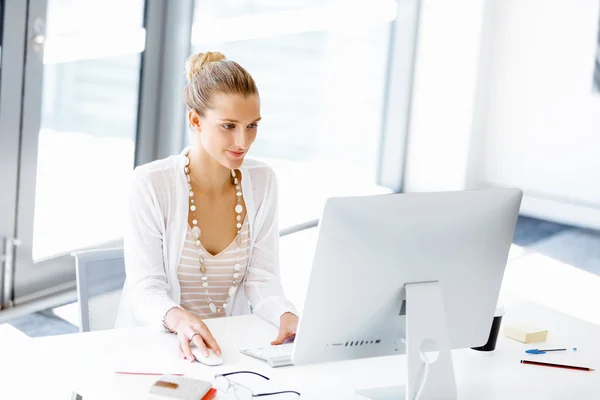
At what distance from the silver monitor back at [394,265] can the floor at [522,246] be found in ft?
5.35

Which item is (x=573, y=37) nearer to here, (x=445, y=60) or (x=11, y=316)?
(x=445, y=60)

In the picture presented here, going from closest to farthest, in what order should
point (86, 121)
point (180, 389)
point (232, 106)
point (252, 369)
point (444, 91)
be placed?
point (180, 389) < point (252, 369) < point (232, 106) < point (86, 121) < point (444, 91)

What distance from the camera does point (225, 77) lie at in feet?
7.50

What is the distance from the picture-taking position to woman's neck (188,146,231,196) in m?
2.37

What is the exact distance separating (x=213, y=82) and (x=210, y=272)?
53cm

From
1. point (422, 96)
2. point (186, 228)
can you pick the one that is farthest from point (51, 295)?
point (422, 96)

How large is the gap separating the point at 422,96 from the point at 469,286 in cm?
473

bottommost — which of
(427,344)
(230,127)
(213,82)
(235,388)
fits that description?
(235,388)

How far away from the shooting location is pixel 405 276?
1.75 meters

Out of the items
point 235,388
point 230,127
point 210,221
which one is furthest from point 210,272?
point 235,388

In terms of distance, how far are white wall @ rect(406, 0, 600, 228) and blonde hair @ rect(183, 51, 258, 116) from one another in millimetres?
4220

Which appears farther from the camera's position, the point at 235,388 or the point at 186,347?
the point at 186,347

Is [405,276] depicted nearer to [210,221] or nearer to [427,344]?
[427,344]

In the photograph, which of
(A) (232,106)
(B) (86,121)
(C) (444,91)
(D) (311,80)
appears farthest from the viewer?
(C) (444,91)
